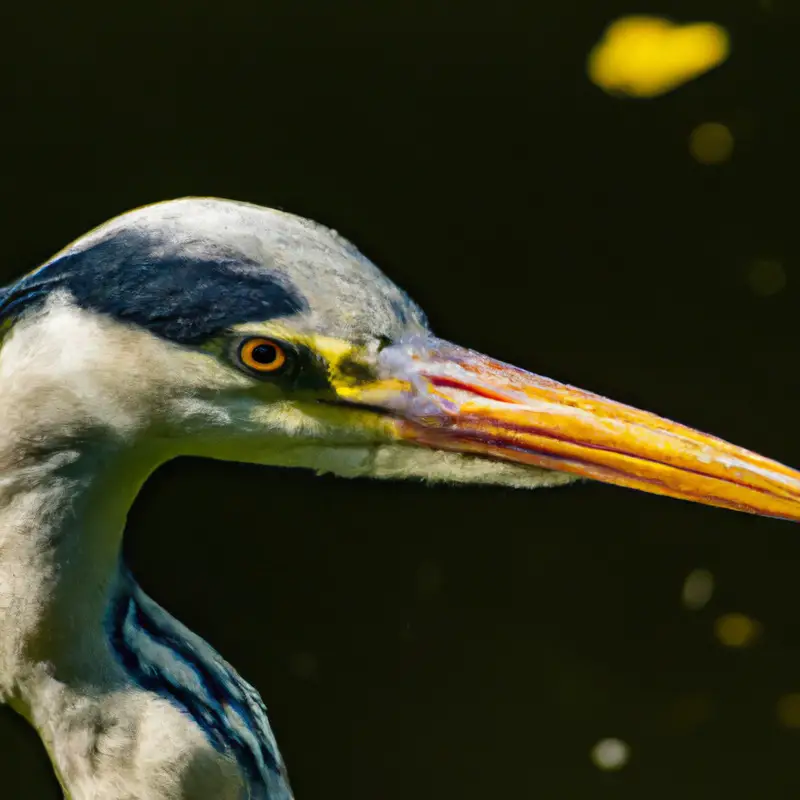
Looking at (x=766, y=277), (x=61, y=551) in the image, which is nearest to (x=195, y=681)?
(x=61, y=551)

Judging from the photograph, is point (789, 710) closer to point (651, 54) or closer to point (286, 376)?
point (651, 54)

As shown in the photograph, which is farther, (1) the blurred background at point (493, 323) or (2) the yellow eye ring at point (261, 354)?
(1) the blurred background at point (493, 323)

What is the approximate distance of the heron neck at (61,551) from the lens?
0.88 meters

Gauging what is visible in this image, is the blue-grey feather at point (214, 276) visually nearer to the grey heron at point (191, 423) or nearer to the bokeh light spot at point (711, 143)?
the grey heron at point (191, 423)

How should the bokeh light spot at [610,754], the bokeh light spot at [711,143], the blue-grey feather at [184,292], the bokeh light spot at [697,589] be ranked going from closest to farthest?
the blue-grey feather at [184,292] < the bokeh light spot at [711,143] < the bokeh light spot at [697,589] < the bokeh light spot at [610,754]

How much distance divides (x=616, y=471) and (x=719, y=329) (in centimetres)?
133

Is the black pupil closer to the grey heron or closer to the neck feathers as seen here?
the grey heron

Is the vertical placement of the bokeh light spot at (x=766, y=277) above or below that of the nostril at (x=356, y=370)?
below

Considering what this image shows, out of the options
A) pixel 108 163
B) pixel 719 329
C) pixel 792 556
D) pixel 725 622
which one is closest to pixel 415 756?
pixel 725 622

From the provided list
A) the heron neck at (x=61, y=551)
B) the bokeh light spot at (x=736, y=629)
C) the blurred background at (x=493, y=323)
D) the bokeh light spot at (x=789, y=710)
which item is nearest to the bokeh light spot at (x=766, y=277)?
the blurred background at (x=493, y=323)

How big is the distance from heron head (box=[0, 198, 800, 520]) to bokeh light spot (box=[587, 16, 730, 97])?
1.12 meters

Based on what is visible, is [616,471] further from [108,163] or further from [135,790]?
[108,163]

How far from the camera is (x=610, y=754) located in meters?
2.40

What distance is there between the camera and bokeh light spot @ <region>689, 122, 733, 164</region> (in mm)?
1977
